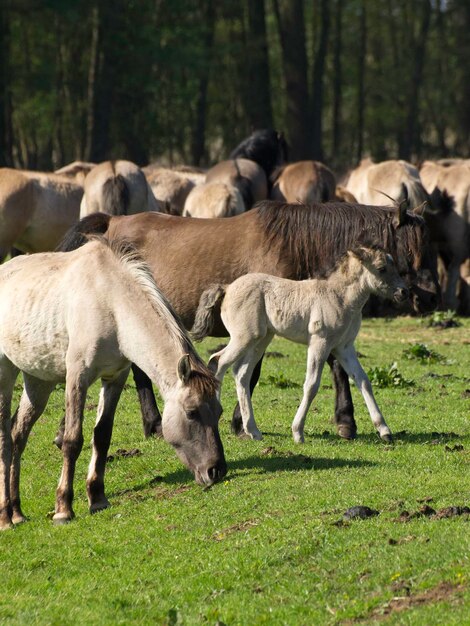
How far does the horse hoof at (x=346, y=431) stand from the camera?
9.73 metres

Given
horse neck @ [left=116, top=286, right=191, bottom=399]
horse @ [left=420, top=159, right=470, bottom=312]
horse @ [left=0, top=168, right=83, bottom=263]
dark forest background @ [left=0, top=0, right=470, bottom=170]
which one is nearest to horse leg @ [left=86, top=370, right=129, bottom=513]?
horse neck @ [left=116, top=286, right=191, bottom=399]

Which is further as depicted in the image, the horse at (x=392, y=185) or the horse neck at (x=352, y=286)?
the horse at (x=392, y=185)

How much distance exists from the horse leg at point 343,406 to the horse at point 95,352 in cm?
251

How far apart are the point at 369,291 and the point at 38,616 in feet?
14.6

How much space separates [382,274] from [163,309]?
95.5 inches

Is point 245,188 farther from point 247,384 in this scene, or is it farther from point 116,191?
point 247,384

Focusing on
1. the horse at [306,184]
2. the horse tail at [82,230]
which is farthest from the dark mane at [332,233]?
the horse at [306,184]

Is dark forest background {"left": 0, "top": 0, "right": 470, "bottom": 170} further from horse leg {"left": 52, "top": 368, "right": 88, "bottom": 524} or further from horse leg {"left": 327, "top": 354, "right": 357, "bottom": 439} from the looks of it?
horse leg {"left": 52, "top": 368, "right": 88, "bottom": 524}

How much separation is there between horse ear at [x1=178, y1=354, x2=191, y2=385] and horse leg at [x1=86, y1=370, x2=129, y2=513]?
2.72ft

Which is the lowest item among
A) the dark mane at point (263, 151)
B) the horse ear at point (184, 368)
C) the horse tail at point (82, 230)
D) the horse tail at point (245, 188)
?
the horse tail at point (245, 188)

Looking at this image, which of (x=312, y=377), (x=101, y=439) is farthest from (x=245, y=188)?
(x=101, y=439)

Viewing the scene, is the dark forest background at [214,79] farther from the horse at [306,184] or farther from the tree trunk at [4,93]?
the horse at [306,184]

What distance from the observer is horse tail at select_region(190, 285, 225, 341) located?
9.63 m

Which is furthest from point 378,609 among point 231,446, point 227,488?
point 231,446
